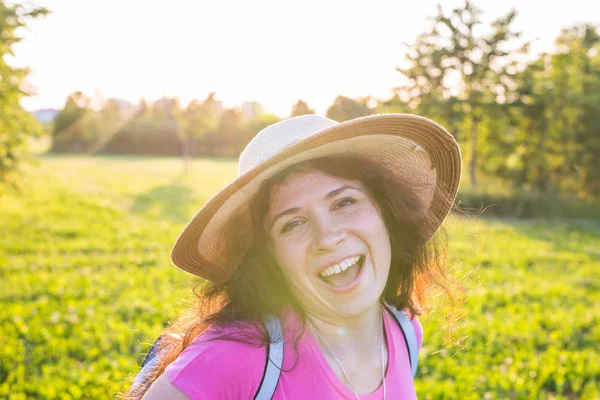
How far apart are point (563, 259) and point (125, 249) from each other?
7689mm

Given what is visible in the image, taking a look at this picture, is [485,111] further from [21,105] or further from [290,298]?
[290,298]

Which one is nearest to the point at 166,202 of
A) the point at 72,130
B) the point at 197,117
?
the point at 197,117

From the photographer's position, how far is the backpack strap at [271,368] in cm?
144

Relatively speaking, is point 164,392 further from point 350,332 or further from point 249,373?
point 350,332

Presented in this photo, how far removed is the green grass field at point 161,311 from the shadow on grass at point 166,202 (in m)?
2.19

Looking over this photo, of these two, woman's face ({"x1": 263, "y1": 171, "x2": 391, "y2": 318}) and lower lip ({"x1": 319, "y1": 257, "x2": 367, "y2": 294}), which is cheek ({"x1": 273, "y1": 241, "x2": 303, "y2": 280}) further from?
lower lip ({"x1": 319, "y1": 257, "x2": 367, "y2": 294})

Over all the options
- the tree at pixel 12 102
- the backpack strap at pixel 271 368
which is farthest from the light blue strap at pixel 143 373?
the tree at pixel 12 102

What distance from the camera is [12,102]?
845cm

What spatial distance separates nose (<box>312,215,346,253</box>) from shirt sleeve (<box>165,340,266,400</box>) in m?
0.38

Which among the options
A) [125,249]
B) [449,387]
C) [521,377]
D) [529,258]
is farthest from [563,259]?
[125,249]

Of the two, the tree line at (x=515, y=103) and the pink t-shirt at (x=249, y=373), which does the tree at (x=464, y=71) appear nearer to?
the tree line at (x=515, y=103)

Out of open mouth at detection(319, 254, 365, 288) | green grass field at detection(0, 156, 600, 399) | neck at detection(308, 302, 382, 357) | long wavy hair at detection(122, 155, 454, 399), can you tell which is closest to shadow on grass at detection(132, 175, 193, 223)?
green grass field at detection(0, 156, 600, 399)

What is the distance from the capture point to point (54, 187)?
19094 millimetres

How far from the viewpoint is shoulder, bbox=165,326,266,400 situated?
135 centimetres
